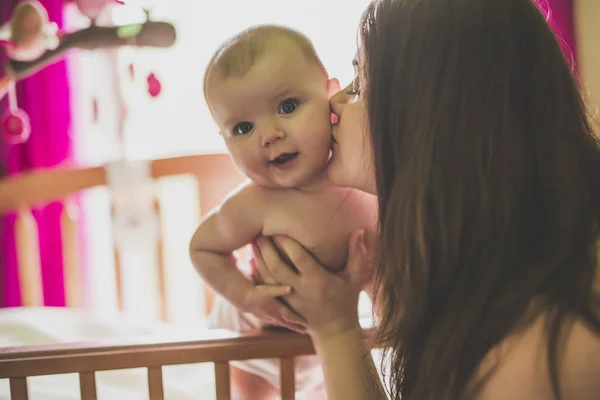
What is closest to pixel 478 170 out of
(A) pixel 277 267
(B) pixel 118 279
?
(A) pixel 277 267

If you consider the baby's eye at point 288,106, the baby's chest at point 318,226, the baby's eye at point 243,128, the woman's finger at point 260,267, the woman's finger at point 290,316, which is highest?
the baby's eye at point 288,106

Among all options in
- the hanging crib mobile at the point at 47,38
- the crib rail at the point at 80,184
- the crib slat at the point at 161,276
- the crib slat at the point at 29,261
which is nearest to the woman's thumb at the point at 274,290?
the hanging crib mobile at the point at 47,38

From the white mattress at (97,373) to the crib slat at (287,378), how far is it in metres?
0.13

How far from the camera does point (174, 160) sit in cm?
166

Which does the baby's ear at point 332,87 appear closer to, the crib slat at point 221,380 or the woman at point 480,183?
the woman at point 480,183

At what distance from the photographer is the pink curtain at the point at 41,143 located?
175cm

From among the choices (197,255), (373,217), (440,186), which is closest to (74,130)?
(197,255)

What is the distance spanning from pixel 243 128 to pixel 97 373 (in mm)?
627

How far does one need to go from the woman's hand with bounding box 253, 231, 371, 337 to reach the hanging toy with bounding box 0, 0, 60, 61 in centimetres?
62

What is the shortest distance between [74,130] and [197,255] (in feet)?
3.65

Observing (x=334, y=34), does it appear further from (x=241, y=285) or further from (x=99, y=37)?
(x=241, y=285)

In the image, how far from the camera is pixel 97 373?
3.68 ft

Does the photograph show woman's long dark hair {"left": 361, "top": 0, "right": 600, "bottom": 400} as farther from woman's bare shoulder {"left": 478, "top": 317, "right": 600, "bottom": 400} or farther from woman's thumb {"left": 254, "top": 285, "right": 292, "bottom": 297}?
woman's thumb {"left": 254, "top": 285, "right": 292, "bottom": 297}

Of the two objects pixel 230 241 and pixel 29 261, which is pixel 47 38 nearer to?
pixel 230 241
